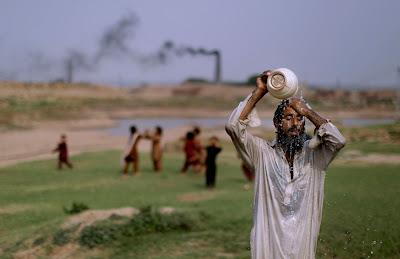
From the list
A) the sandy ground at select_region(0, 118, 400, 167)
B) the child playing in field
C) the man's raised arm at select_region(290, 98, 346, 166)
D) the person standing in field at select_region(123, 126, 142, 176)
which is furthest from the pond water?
the man's raised arm at select_region(290, 98, 346, 166)

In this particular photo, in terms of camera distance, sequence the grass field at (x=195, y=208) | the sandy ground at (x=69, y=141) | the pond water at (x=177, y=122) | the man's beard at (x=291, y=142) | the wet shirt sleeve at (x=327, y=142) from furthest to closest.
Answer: the pond water at (x=177, y=122)
the sandy ground at (x=69, y=141)
the grass field at (x=195, y=208)
the man's beard at (x=291, y=142)
the wet shirt sleeve at (x=327, y=142)

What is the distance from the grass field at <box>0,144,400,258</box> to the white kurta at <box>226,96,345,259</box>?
171 inches

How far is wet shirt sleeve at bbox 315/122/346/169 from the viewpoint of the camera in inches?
139

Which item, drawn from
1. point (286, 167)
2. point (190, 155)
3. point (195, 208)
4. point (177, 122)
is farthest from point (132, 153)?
point (177, 122)

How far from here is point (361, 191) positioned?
9359 mm

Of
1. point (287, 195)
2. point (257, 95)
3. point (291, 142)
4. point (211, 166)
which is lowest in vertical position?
point (211, 166)

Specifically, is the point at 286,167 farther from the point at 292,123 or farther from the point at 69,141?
the point at 69,141

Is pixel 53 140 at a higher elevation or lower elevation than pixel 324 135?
lower

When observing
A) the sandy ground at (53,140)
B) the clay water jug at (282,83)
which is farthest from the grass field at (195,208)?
the sandy ground at (53,140)

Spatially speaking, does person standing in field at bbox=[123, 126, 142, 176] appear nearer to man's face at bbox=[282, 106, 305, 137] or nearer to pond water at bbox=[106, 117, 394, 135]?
man's face at bbox=[282, 106, 305, 137]

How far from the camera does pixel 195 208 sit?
10969mm

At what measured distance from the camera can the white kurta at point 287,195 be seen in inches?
140

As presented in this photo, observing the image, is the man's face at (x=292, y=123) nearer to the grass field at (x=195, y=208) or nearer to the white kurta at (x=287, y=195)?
the white kurta at (x=287, y=195)

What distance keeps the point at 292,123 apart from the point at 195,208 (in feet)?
24.3
